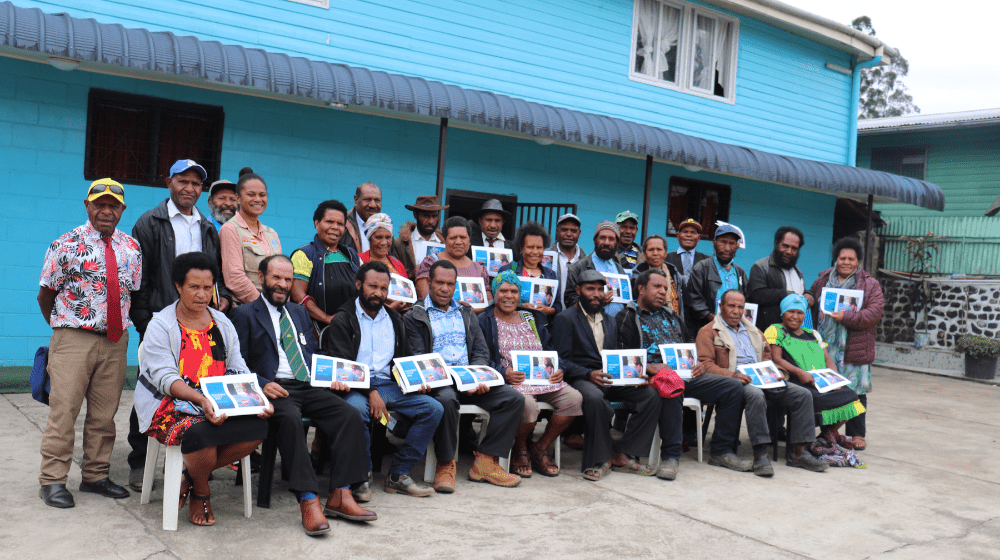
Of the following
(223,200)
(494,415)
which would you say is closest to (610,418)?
(494,415)

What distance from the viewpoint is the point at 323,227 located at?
549cm

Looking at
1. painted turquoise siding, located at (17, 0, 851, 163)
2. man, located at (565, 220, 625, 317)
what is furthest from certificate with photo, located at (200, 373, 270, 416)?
painted turquoise siding, located at (17, 0, 851, 163)

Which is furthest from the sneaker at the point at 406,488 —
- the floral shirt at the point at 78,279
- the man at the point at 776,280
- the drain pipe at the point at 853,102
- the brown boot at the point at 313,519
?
the drain pipe at the point at 853,102

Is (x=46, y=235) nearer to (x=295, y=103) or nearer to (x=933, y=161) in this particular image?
(x=295, y=103)

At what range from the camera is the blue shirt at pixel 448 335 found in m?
5.59

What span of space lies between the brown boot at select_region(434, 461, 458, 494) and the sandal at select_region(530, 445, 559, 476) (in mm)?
848

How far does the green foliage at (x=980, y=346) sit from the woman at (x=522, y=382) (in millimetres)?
11486

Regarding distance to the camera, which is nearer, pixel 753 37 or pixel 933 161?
pixel 753 37

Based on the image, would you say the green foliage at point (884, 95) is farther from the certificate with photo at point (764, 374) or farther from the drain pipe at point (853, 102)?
the certificate with photo at point (764, 374)

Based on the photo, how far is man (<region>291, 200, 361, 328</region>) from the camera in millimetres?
5453

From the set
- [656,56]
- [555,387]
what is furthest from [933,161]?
[555,387]

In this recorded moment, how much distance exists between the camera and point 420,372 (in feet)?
17.0

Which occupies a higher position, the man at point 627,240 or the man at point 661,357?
the man at point 627,240

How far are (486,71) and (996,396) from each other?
368 inches
